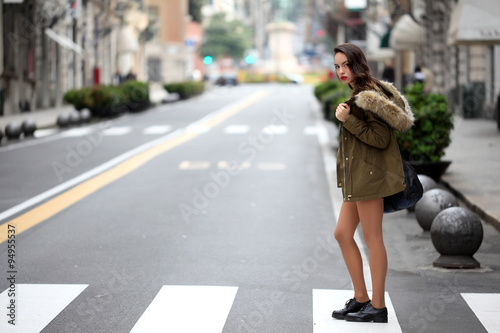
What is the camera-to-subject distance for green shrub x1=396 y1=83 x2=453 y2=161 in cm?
1389

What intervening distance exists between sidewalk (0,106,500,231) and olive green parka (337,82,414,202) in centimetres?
454

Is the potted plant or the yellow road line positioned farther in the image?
the potted plant

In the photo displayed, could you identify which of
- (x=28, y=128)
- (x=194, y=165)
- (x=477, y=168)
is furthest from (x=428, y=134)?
(x=28, y=128)

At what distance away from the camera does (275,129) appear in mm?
28906

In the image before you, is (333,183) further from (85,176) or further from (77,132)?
(77,132)

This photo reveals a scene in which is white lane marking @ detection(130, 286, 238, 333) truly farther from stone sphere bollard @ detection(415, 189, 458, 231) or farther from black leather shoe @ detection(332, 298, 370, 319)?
stone sphere bollard @ detection(415, 189, 458, 231)

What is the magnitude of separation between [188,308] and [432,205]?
158 inches

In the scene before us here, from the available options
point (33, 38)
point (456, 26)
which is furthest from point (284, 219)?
point (33, 38)

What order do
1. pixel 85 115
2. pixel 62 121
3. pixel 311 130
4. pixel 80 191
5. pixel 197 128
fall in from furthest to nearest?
1. pixel 85 115
2. pixel 62 121
3. pixel 197 128
4. pixel 311 130
5. pixel 80 191

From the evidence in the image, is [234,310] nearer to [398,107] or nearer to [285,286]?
[285,286]

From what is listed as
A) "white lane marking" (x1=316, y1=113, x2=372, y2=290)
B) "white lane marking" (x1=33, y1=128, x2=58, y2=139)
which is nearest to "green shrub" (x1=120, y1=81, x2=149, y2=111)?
"white lane marking" (x1=33, y1=128, x2=58, y2=139)

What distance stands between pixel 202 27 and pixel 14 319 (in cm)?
12348

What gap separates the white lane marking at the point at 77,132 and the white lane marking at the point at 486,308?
774 inches

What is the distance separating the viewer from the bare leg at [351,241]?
640cm
